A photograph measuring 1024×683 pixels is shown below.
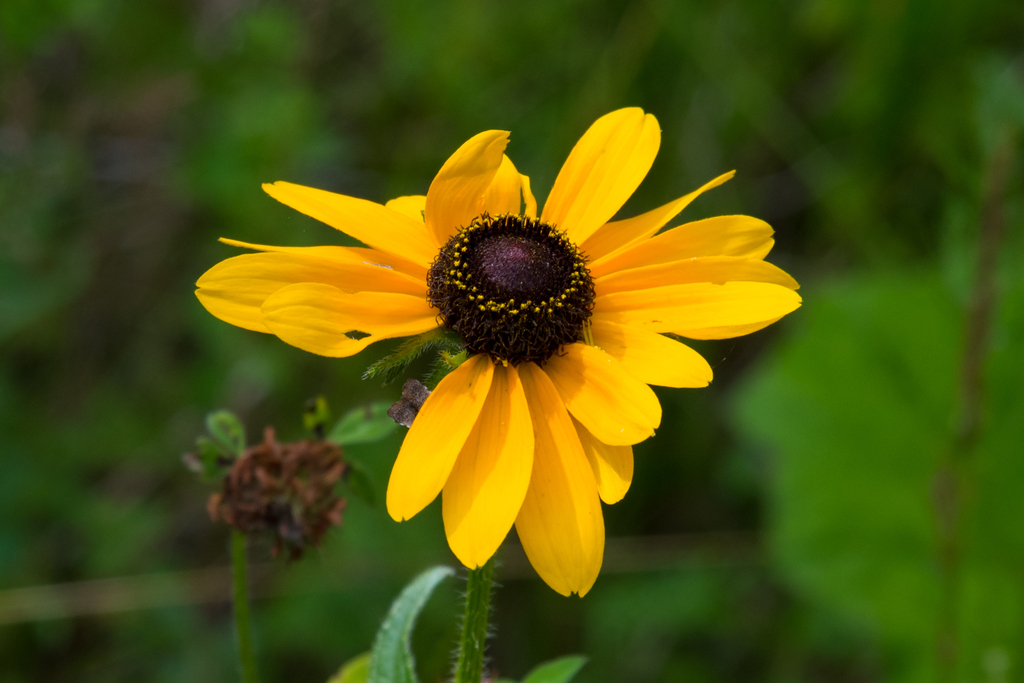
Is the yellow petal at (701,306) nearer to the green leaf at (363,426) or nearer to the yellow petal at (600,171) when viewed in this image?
the yellow petal at (600,171)

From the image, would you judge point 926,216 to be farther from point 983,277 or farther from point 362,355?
point 362,355

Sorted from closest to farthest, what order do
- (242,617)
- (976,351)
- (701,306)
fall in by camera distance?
(701,306), (242,617), (976,351)

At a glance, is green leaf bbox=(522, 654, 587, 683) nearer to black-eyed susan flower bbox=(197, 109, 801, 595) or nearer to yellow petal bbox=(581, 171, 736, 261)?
black-eyed susan flower bbox=(197, 109, 801, 595)

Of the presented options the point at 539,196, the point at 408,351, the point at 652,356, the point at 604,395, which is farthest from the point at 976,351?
the point at 539,196

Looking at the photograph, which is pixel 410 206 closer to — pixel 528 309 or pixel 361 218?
pixel 361 218

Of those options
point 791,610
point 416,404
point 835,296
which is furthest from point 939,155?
point 416,404

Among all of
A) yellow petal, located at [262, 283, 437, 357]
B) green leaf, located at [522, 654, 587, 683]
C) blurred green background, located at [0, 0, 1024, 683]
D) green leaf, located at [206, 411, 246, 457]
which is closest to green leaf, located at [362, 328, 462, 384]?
yellow petal, located at [262, 283, 437, 357]

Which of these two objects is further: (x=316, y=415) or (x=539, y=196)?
(x=539, y=196)
